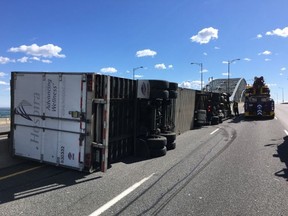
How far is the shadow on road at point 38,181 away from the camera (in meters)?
6.72

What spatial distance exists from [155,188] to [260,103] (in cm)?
2823

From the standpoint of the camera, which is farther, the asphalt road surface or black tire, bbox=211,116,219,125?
black tire, bbox=211,116,219,125

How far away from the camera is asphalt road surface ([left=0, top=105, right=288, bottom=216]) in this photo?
593 cm

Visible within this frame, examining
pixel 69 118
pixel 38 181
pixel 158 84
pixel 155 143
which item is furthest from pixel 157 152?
pixel 38 181

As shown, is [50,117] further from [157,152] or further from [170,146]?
[170,146]

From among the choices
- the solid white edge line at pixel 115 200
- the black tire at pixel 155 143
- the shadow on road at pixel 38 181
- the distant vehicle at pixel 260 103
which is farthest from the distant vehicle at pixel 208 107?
the solid white edge line at pixel 115 200

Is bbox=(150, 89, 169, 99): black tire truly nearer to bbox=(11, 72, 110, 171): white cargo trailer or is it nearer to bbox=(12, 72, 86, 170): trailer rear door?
bbox=(11, 72, 110, 171): white cargo trailer

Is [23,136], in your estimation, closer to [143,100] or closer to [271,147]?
[143,100]

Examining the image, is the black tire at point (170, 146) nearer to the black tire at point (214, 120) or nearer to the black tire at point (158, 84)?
the black tire at point (158, 84)

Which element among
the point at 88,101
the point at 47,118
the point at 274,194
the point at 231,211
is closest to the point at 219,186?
the point at 274,194

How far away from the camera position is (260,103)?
33250mm

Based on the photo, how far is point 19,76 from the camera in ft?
31.1

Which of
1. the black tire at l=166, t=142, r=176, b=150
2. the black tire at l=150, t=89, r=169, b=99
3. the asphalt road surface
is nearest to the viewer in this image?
the asphalt road surface

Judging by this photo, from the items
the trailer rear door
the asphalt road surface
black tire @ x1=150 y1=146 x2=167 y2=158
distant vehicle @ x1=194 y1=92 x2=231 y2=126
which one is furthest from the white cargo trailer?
distant vehicle @ x1=194 y1=92 x2=231 y2=126
